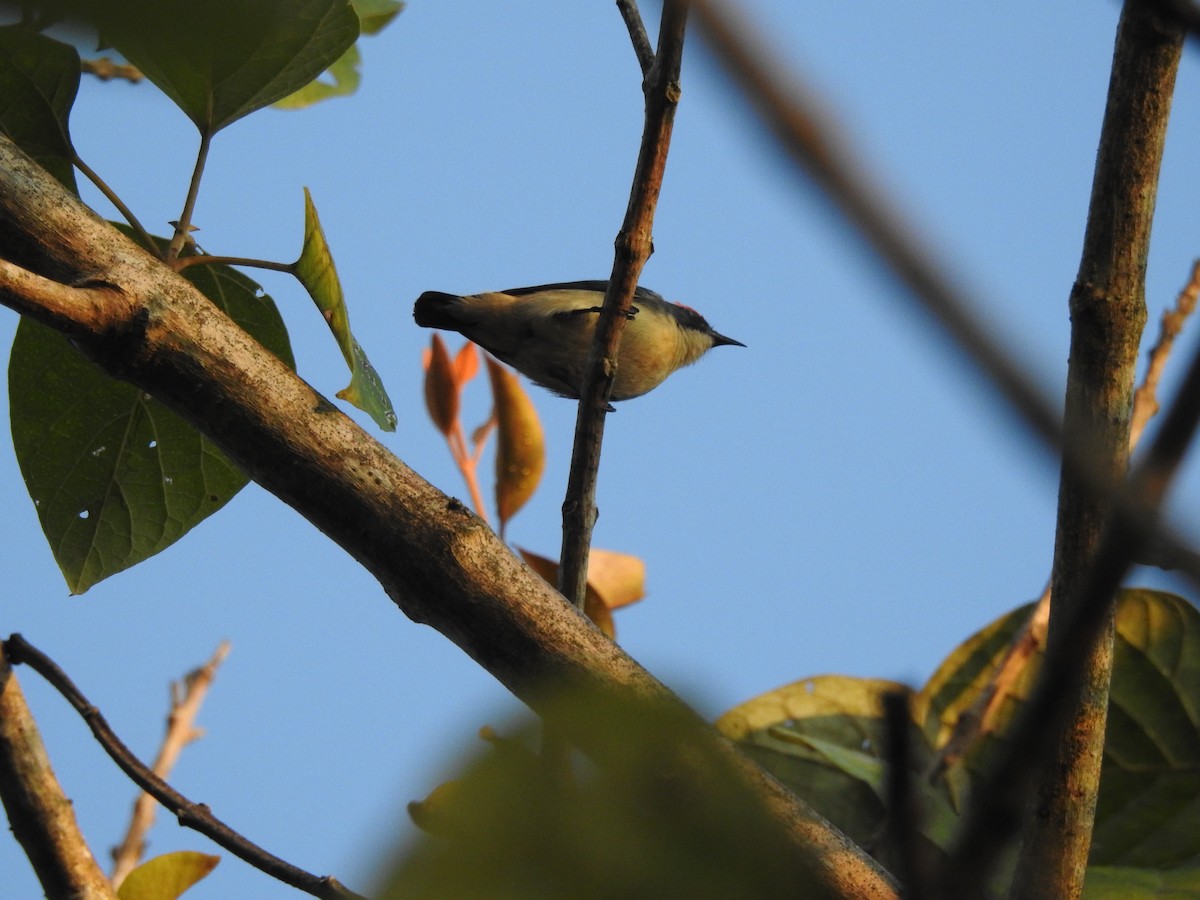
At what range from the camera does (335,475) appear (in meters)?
1.85

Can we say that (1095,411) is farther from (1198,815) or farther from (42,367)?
(42,367)

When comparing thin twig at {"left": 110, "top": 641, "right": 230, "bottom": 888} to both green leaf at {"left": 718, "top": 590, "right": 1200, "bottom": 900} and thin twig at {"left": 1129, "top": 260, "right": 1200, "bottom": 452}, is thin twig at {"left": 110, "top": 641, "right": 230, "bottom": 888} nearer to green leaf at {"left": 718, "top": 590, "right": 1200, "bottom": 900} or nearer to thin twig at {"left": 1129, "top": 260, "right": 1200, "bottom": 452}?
green leaf at {"left": 718, "top": 590, "right": 1200, "bottom": 900}

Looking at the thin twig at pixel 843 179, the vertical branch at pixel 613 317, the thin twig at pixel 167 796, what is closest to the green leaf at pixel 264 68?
the vertical branch at pixel 613 317

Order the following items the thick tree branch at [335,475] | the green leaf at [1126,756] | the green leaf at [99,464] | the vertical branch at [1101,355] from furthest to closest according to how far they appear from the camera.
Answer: the green leaf at [1126,756] → the green leaf at [99,464] → the thick tree branch at [335,475] → the vertical branch at [1101,355]

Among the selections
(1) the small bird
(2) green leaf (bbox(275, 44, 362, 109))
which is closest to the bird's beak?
(1) the small bird

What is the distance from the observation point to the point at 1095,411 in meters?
1.84

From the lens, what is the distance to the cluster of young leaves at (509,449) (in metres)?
3.54

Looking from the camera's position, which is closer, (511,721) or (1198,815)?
(511,721)

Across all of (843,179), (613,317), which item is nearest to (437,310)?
(613,317)

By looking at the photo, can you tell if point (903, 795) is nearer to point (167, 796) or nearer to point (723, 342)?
point (167, 796)

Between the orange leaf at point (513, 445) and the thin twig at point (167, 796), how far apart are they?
159 centimetres

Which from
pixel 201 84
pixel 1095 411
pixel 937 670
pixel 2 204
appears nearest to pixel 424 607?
pixel 2 204

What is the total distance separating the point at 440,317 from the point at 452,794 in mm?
5451

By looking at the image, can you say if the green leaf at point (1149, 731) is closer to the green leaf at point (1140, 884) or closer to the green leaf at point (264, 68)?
the green leaf at point (1140, 884)
